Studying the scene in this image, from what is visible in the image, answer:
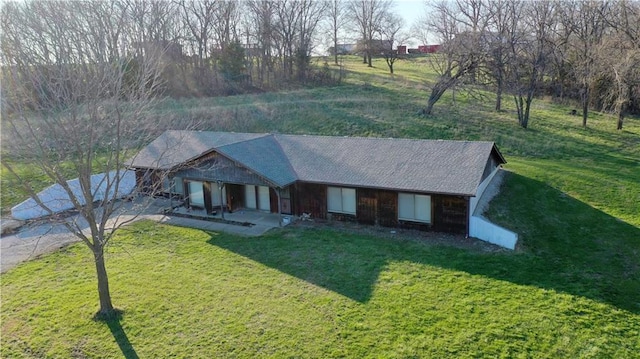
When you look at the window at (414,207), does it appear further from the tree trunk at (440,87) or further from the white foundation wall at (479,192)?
the tree trunk at (440,87)

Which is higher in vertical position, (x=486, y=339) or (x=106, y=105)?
(x=106, y=105)

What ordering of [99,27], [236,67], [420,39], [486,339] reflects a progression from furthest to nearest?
[420,39] < [236,67] < [99,27] < [486,339]

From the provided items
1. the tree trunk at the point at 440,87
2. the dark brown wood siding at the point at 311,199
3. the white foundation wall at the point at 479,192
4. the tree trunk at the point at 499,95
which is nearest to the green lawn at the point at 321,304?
the white foundation wall at the point at 479,192

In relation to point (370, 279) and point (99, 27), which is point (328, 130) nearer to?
point (370, 279)

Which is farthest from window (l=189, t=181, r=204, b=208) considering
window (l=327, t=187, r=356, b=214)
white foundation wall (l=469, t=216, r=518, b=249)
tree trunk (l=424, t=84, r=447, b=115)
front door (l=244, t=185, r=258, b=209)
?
tree trunk (l=424, t=84, r=447, b=115)

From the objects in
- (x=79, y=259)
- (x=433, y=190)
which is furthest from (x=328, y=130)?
(x=79, y=259)

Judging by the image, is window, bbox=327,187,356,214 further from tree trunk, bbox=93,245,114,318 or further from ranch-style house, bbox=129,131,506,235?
tree trunk, bbox=93,245,114,318

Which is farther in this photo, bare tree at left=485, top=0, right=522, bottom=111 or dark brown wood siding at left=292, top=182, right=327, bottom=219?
bare tree at left=485, top=0, right=522, bottom=111
